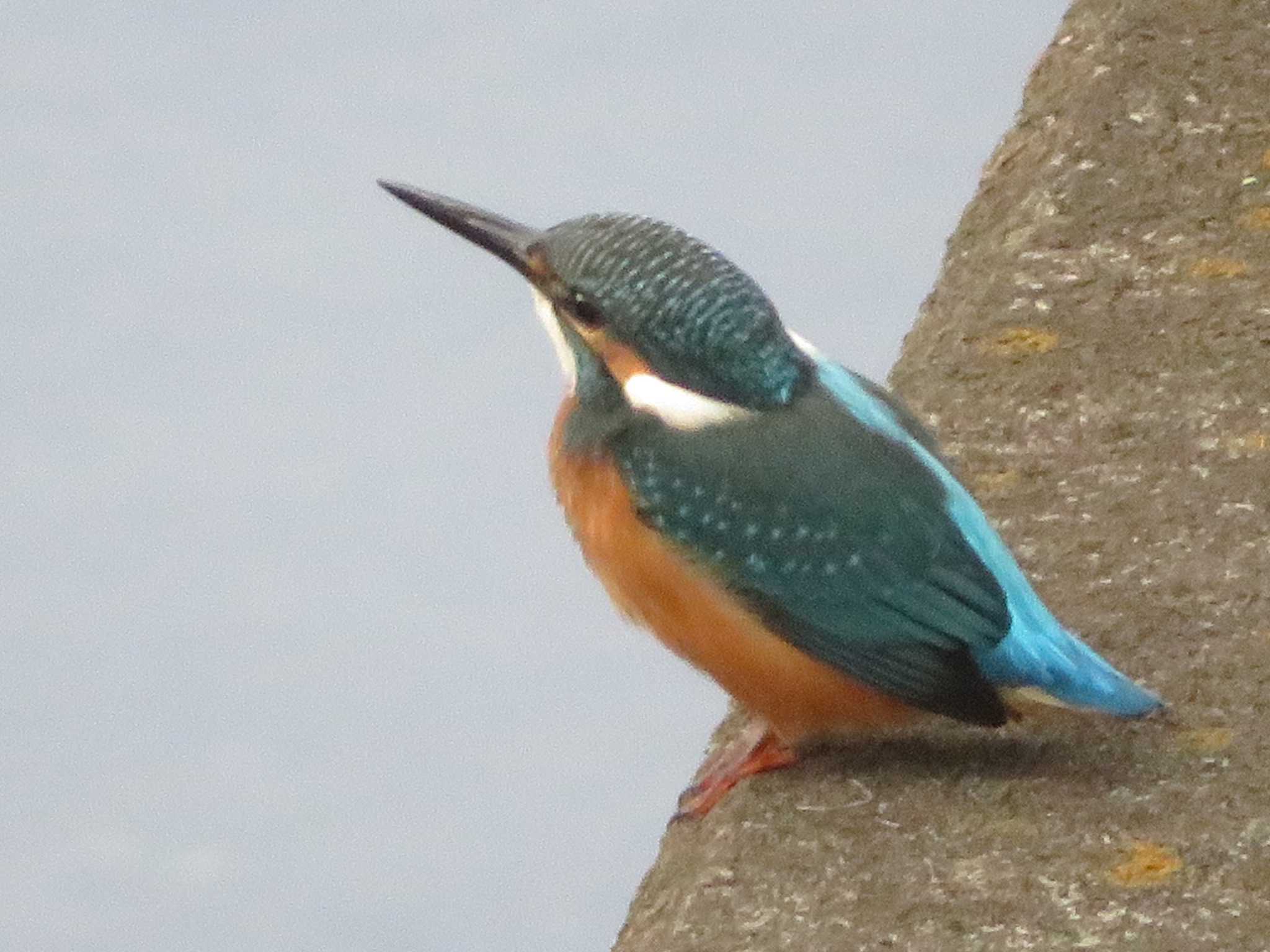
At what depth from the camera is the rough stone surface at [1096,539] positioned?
282 cm

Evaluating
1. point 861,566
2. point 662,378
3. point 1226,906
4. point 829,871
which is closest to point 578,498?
point 662,378

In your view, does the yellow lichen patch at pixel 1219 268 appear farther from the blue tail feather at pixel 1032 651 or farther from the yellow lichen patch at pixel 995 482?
the blue tail feather at pixel 1032 651

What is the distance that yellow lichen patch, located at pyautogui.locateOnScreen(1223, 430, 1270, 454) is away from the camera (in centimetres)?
361

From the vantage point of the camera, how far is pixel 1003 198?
4316 mm

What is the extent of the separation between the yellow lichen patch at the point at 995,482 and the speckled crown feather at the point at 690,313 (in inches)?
17.2

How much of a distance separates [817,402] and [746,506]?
0.20 metres

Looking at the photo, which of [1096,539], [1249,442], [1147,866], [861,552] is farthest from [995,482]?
[1147,866]

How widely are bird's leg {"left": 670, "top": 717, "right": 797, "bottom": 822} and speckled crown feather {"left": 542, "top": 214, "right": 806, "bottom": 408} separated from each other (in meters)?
0.48

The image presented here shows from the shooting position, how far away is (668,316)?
335 centimetres

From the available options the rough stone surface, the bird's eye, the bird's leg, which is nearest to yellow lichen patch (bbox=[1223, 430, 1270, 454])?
the rough stone surface

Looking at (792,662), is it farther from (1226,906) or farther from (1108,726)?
(1226,906)

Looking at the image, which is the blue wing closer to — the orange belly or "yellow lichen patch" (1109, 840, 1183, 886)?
the orange belly

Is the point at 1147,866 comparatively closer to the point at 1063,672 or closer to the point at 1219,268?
the point at 1063,672

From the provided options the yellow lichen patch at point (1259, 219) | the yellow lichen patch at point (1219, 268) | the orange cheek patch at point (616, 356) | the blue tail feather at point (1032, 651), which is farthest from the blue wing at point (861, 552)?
the yellow lichen patch at point (1259, 219)
